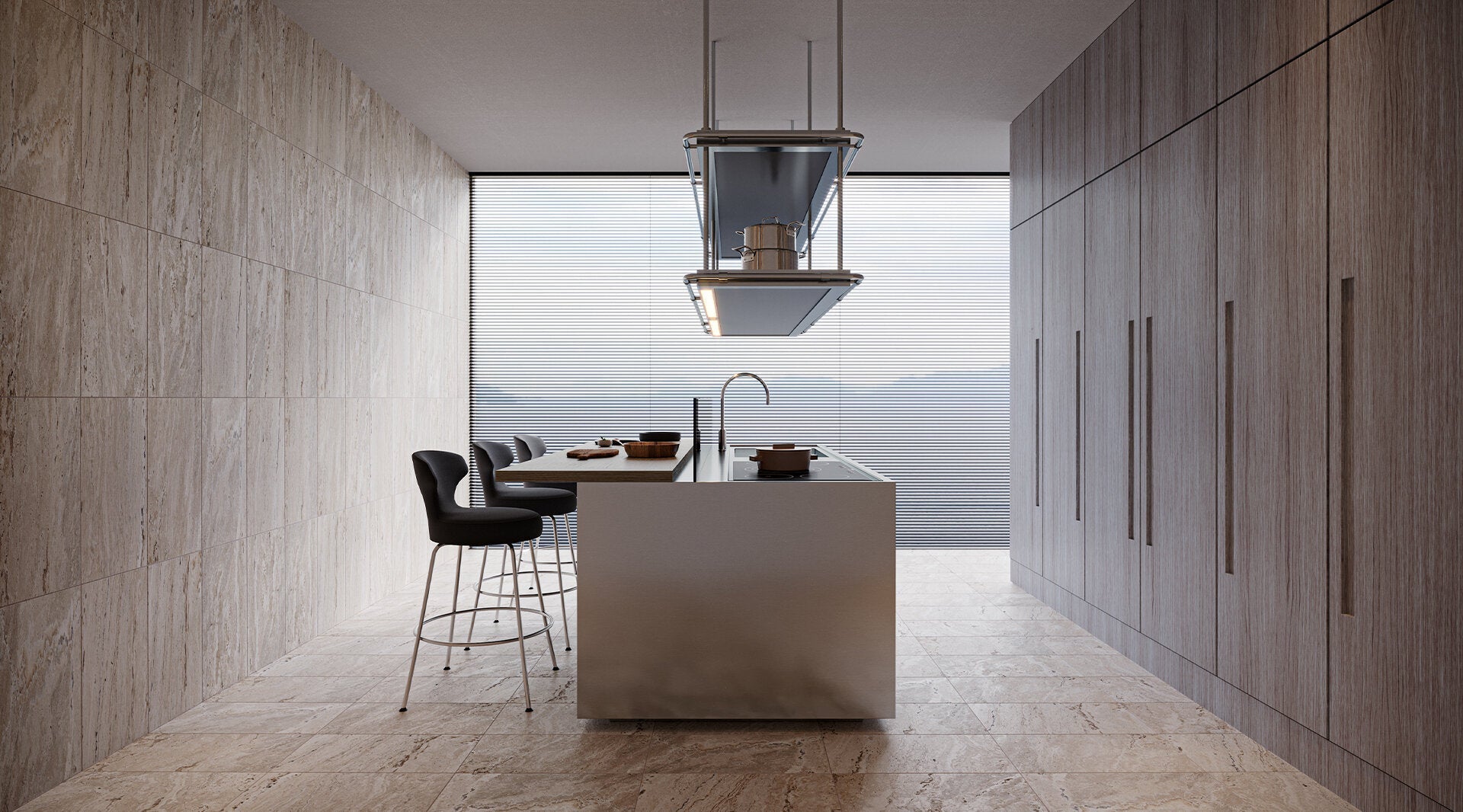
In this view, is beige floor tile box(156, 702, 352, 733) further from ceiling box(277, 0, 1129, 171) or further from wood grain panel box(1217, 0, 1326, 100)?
wood grain panel box(1217, 0, 1326, 100)

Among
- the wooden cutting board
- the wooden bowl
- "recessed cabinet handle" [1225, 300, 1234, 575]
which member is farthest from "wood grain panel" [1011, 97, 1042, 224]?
the wooden cutting board

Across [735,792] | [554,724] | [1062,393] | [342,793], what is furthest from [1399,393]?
[342,793]

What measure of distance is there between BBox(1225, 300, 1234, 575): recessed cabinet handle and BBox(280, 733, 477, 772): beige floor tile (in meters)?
2.84

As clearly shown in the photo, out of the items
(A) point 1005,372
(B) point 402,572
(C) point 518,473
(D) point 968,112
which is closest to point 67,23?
(C) point 518,473

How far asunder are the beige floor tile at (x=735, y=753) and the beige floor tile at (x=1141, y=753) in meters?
0.68

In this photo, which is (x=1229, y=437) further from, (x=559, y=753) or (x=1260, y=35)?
(x=559, y=753)

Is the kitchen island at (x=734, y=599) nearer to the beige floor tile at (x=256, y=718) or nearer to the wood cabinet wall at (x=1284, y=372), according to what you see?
the beige floor tile at (x=256, y=718)

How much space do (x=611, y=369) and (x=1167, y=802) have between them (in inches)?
209

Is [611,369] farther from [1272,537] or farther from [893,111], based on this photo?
[1272,537]

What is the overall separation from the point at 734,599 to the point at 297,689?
1938 millimetres

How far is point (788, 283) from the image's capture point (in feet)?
11.4

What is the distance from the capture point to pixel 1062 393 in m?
4.74

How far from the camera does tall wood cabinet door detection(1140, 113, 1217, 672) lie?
10.9 feet

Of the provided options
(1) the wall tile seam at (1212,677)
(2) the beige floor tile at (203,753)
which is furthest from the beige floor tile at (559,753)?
(1) the wall tile seam at (1212,677)
